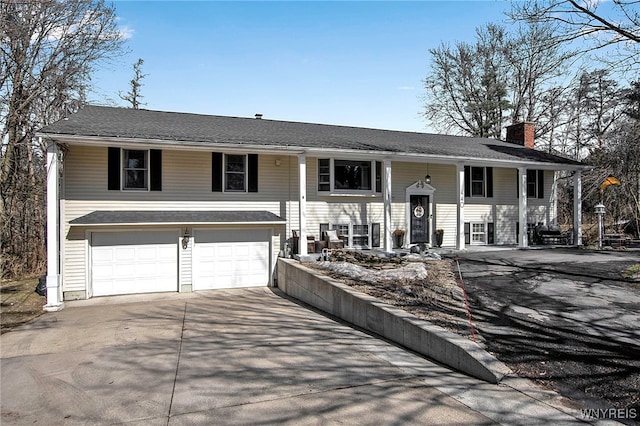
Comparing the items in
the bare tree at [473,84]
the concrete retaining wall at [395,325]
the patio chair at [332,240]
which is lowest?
the concrete retaining wall at [395,325]

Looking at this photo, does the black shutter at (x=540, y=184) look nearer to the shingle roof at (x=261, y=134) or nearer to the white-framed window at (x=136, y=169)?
the shingle roof at (x=261, y=134)

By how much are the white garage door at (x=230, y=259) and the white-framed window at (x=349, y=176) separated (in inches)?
108

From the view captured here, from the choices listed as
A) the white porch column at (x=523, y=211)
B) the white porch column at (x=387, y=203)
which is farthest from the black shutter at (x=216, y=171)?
the white porch column at (x=523, y=211)

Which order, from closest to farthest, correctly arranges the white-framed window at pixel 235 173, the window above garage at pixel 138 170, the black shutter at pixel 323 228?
the window above garage at pixel 138 170 < the white-framed window at pixel 235 173 < the black shutter at pixel 323 228

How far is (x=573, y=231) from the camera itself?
16.3 metres

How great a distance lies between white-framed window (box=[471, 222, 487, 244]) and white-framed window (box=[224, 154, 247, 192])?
925 centimetres

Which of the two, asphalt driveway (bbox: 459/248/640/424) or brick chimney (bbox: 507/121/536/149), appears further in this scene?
brick chimney (bbox: 507/121/536/149)

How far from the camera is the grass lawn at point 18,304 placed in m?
9.07

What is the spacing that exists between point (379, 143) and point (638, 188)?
12.4 metres

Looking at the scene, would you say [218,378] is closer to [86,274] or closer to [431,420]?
[431,420]

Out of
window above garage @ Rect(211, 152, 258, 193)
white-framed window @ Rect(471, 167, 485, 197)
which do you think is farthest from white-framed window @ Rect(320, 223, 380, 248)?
white-framed window @ Rect(471, 167, 485, 197)

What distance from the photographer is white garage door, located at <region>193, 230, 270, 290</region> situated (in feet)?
40.3

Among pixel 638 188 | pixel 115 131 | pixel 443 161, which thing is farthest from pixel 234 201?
pixel 638 188

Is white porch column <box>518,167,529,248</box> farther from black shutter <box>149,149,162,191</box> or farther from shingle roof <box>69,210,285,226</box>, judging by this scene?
black shutter <box>149,149,162,191</box>
